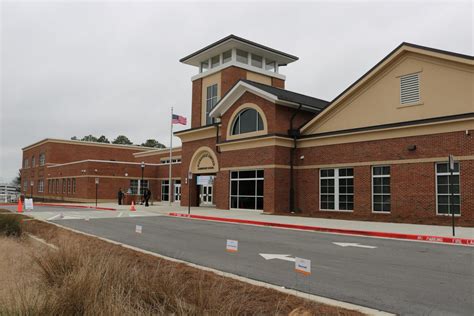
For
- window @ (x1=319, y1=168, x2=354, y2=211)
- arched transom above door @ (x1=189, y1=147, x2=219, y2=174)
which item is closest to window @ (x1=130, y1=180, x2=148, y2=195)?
arched transom above door @ (x1=189, y1=147, x2=219, y2=174)

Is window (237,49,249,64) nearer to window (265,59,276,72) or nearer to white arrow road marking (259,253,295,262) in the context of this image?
window (265,59,276,72)

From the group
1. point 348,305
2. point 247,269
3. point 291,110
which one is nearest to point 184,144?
point 291,110

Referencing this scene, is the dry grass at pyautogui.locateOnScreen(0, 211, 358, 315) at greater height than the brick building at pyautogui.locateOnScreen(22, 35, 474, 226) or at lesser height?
lesser

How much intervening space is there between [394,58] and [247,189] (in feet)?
38.3

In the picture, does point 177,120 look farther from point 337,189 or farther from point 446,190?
point 446,190

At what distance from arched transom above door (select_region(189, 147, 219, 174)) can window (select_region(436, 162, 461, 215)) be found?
15.9m

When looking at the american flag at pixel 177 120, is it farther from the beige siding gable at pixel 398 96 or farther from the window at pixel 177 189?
the beige siding gable at pixel 398 96

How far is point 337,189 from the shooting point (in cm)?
2327

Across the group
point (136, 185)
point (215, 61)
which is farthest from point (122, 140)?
point (215, 61)

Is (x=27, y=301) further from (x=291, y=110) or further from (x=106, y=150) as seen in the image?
(x=106, y=150)

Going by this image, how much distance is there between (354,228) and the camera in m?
16.1

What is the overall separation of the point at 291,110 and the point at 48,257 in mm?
21510

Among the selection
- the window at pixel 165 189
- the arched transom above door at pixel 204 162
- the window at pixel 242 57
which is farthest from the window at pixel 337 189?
the window at pixel 165 189

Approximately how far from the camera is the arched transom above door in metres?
31.4
